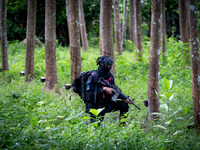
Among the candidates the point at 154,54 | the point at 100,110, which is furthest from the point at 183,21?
the point at 100,110

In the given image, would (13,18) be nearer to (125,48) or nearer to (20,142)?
(125,48)

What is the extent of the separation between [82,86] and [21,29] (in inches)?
794

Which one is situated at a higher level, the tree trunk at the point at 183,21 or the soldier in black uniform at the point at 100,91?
the tree trunk at the point at 183,21

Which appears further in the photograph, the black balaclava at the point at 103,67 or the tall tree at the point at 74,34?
the tall tree at the point at 74,34

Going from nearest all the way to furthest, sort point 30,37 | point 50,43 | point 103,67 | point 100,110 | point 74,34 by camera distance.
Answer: point 100,110 < point 103,67 < point 74,34 < point 50,43 < point 30,37

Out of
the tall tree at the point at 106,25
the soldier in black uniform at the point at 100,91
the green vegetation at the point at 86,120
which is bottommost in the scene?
the green vegetation at the point at 86,120

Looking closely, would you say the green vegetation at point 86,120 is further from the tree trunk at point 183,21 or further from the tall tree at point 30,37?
the tree trunk at point 183,21

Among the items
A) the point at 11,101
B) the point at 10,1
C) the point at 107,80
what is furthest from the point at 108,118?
the point at 10,1

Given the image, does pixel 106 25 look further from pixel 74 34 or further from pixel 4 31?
pixel 4 31

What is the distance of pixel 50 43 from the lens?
8.35m

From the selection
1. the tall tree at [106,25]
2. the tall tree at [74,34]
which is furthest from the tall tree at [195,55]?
the tall tree at [74,34]

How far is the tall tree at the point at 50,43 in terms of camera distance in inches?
322

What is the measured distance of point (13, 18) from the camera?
23.8 meters

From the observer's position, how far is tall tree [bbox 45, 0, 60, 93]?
818cm
